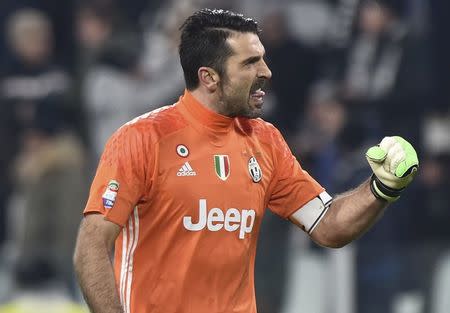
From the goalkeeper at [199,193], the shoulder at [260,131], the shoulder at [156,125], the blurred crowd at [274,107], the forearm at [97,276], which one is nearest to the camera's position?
the forearm at [97,276]

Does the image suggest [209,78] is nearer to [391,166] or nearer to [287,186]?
[287,186]

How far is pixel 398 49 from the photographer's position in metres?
8.64

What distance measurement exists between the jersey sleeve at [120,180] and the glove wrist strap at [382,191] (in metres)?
0.96

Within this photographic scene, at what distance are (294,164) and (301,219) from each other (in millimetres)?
242

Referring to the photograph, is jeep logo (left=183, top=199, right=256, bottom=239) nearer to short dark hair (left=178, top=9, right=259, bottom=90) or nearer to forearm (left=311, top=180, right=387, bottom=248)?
forearm (left=311, top=180, right=387, bottom=248)

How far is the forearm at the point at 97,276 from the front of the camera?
4625 millimetres

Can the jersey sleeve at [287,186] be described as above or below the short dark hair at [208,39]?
below

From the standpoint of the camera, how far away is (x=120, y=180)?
15.5 feet

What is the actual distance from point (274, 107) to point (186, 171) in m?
3.85

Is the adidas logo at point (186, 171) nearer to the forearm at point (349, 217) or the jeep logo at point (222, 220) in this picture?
the jeep logo at point (222, 220)

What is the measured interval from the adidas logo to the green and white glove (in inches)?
28.1

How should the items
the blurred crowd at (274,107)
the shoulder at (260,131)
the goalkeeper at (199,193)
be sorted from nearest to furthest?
1. the goalkeeper at (199,193)
2. the shoulder at (260,131)
3. the blurred crowd at (274,107)

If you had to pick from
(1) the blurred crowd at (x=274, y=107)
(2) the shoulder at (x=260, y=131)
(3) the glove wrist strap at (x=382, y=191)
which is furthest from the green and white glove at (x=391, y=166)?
(1) the blurred crowd at (x=274, y=107)

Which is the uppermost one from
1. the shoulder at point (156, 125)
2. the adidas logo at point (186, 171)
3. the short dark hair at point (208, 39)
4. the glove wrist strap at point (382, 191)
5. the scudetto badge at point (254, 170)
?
the short dark hair at point (208, 39)
